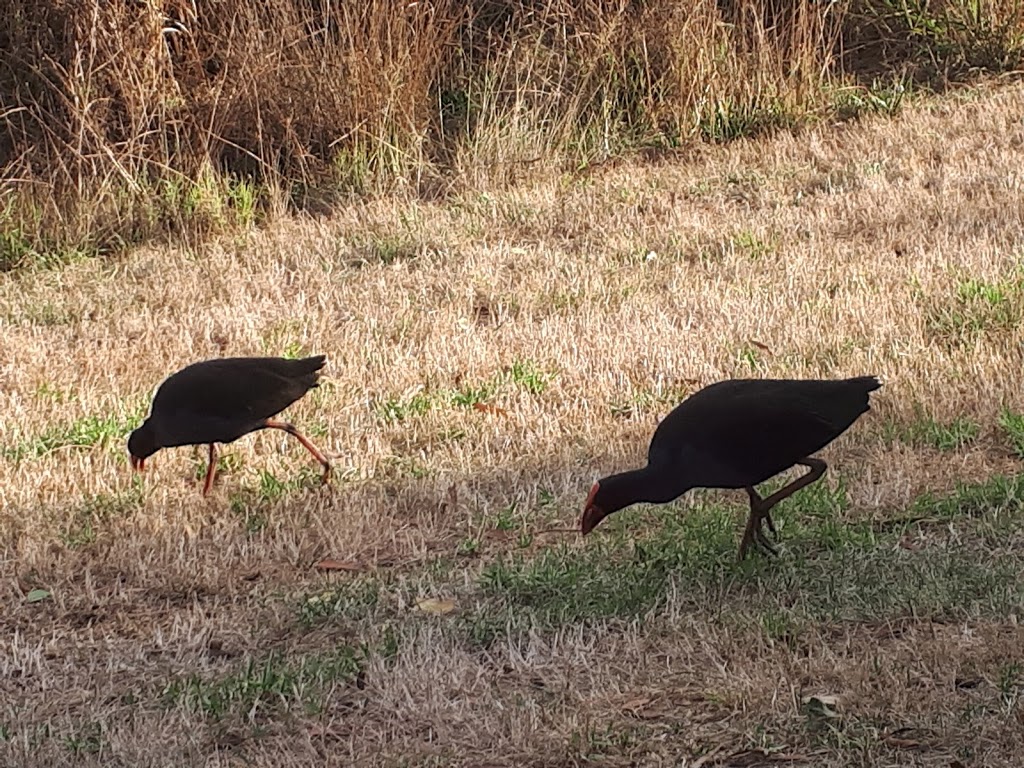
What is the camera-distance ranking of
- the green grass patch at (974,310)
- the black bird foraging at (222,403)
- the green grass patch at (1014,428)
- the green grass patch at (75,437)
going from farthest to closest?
the green grass patch at (974,310) → the green grass patch at (75,437) → the black bird foraging at (222,403) → the green grass patch at (1014,428)

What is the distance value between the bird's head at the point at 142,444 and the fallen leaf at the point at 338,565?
1.10m

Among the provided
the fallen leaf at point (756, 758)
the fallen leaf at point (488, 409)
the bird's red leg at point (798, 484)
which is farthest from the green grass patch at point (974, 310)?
the fallen leaf at point (756, 758)

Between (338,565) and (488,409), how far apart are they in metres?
1.56

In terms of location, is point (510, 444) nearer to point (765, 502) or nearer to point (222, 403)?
point (222, 403)

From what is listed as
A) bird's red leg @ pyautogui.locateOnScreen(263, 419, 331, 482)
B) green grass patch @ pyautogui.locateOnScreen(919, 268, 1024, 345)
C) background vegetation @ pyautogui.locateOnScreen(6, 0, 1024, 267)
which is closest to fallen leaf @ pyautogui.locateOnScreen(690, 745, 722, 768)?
bird's red leg @ pyautogui.locateOnScreen(263, 419, 331, 482)

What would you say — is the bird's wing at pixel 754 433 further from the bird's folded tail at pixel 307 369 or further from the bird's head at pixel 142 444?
the bird's head at pixel 142 444

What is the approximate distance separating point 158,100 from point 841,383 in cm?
752

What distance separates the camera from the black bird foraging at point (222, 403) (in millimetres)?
6066

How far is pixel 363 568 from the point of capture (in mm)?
5582

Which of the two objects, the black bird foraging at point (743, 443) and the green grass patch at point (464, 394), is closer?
the black bird foraging at point (743, 443)

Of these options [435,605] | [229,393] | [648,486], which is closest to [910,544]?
[648,486]

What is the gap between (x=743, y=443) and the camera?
4.81m

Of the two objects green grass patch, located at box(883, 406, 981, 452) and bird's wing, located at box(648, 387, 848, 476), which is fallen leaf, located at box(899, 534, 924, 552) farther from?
green grass patch, located at box(883, 406, 981, 452)

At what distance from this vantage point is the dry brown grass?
4.20 m
